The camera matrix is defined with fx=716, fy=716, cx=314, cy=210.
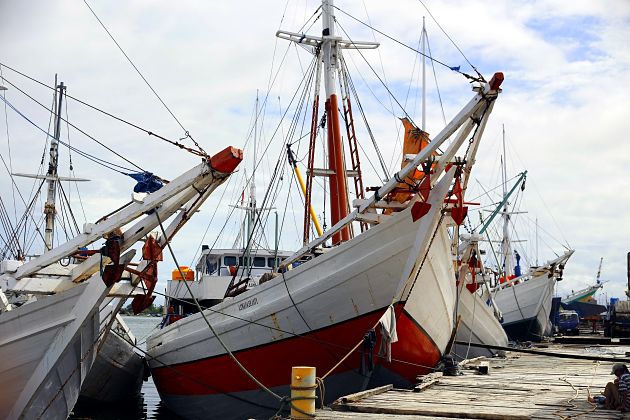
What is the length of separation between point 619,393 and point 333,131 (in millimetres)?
10868

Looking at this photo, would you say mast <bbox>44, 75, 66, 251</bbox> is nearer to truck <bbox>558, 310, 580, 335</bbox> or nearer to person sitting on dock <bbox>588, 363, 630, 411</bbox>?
person sitting on dock <bbox>588, 363, 630, 411</bbox>

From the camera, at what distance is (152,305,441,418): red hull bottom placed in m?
15.4

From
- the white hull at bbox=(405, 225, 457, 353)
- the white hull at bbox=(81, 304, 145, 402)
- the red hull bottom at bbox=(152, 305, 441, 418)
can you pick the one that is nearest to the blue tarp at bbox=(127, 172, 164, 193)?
the red hull bottom at bbox=(152, 305, 441, 418)

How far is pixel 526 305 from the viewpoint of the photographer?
3597cm

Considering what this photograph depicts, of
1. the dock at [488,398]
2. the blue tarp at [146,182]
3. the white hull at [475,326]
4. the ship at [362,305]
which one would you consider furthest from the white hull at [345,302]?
the white hull at [475,326]

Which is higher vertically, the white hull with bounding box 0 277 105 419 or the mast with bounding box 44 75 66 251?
the mast with bounding box 44 75 66 251

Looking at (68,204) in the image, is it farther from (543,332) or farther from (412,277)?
(543,332)

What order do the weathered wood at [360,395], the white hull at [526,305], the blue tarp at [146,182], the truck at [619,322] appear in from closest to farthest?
the weathered wood at [360,395], the blue tarp at [146,182], the white hull at [526,305], the truck at [619,322]

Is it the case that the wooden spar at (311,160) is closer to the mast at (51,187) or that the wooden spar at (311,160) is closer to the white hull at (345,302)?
the white hull at (345,302)

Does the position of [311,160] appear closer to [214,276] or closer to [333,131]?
[333,131]

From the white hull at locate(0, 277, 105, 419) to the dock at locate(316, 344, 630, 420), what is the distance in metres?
4.57

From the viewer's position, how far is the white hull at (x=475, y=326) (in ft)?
73.1

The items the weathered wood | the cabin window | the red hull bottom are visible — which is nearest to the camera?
the weathered wood

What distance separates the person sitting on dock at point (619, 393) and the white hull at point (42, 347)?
827 centimetres
